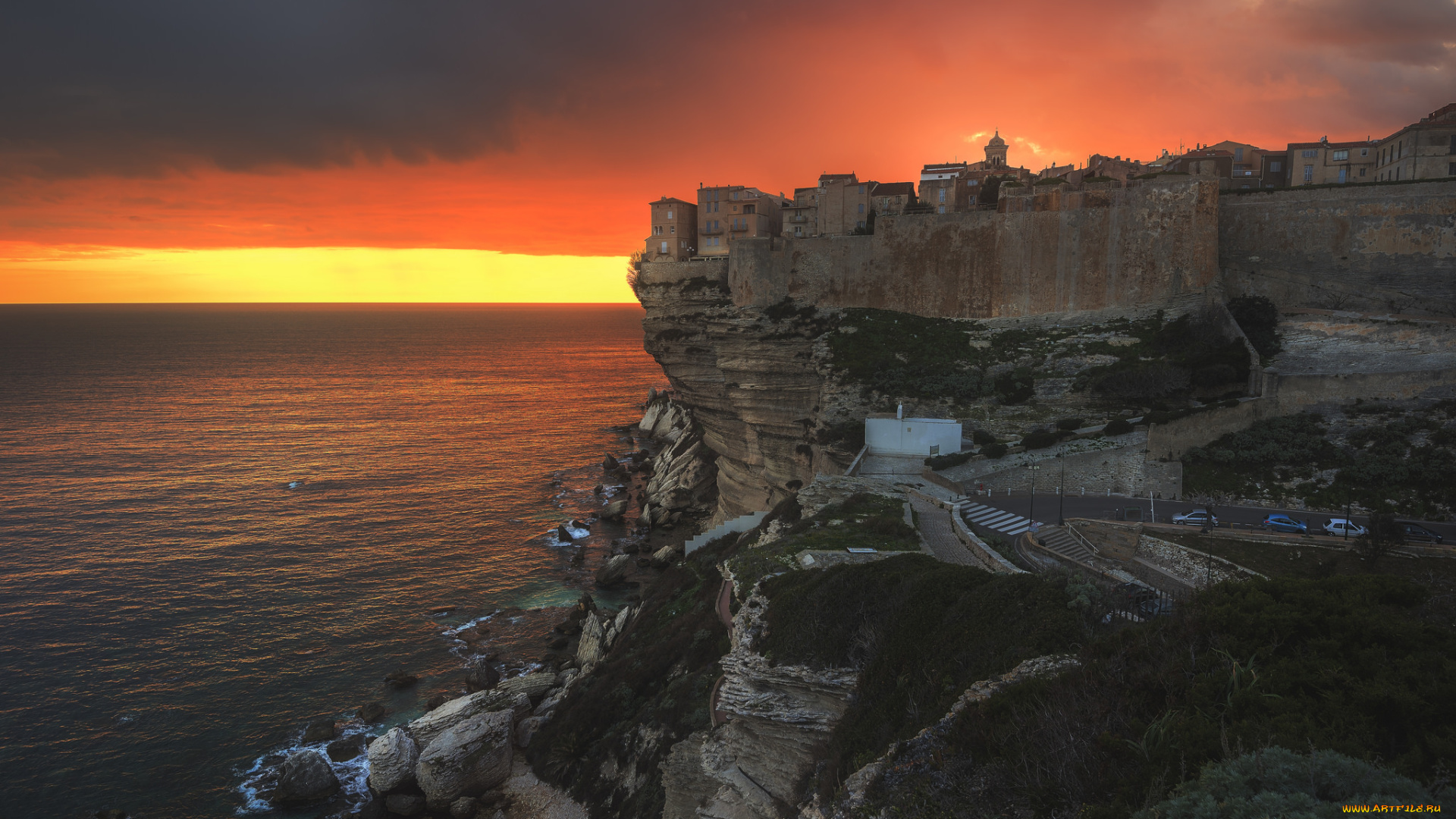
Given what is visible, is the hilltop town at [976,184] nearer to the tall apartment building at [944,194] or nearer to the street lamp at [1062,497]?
the tall apartment building at [944,194]

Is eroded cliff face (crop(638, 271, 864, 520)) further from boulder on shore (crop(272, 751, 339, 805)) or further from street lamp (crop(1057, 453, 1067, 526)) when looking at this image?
boulder on shore (crop(272, 751, 339, 805))

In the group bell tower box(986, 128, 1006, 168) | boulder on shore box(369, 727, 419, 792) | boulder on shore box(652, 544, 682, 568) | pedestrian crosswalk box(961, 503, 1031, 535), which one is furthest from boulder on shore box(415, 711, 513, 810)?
bell tower box(986, 128, 1006, 168)

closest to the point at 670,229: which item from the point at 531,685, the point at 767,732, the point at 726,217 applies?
the point at 726,217

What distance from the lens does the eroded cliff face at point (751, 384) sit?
36.6m

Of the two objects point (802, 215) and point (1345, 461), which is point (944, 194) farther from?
point (1345, 461)

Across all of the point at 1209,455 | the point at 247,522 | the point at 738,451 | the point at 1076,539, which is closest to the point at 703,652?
the point at 1076,539

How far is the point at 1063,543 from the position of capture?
2064 cm

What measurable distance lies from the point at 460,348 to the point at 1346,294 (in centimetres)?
15201

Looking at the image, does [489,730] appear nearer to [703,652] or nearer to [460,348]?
[703,652]

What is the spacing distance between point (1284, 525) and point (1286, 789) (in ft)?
64.1

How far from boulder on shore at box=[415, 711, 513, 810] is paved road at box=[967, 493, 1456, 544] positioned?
17.3m

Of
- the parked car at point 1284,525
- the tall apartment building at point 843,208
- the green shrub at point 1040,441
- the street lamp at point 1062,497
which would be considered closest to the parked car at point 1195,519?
the parked car at point 1284,525

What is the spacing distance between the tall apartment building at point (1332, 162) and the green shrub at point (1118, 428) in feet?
98.3

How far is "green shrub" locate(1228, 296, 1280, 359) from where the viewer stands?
3219 cm
